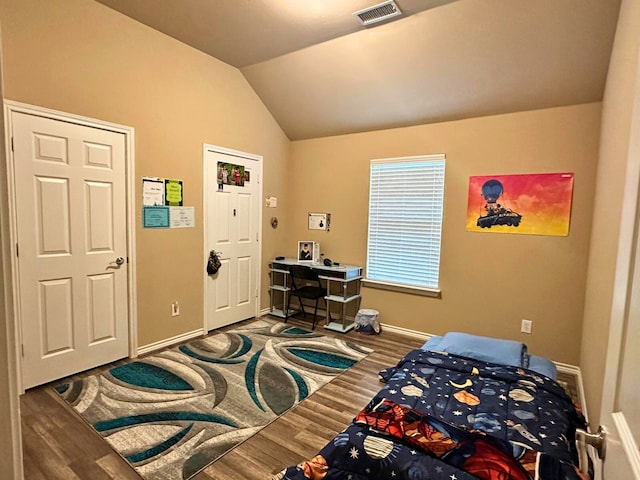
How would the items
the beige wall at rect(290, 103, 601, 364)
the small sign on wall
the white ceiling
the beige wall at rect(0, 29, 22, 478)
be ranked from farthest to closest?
1. the small sign on wall
2. the beige wall at rect(290, 103, 601, 364)
3. the white ceiling
4. the beige wall at rect(0, 29, 22, 478)

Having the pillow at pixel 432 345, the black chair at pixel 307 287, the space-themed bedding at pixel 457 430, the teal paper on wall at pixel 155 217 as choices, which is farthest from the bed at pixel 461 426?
the teal paper on wall at pixel 155 217

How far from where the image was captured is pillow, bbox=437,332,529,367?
261 cm

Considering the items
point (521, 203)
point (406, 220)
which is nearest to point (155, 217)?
point (406, 220)

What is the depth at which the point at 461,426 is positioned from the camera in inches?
68.5

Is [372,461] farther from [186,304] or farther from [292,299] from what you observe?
[292,299]

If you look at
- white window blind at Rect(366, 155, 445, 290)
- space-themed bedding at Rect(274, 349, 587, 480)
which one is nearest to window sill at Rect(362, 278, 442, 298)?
white window blind at Rect(366, 155, 445, 290)

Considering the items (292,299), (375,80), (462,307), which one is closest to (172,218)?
(292,299)

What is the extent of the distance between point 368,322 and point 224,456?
242cm

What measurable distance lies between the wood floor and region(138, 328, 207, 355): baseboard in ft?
2.58

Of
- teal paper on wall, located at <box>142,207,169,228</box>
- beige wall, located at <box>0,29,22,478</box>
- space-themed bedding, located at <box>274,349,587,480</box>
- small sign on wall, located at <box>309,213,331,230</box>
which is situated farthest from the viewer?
small sign on wall, located at <box>309,213,331,230</box>

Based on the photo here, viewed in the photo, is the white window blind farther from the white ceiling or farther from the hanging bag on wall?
the hanging bag on wall

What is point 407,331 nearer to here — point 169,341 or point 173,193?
point 169,341

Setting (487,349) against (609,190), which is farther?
(487,349)

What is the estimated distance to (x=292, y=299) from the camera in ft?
16.2
